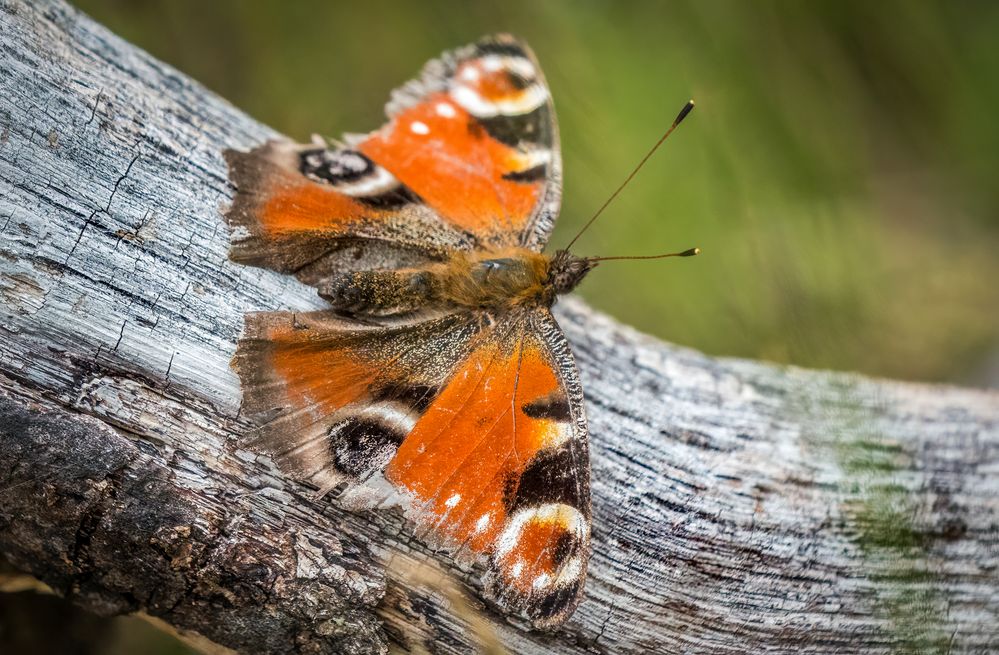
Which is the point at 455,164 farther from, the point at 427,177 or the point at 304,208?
the point at 304,208

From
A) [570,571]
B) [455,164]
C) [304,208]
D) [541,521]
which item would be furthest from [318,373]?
[455,164]

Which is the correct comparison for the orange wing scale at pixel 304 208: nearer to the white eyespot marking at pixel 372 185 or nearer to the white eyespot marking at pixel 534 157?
the white eyespot marking at pixel 372 185

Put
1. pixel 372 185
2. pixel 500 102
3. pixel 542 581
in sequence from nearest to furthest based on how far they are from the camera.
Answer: pixel 542 581
pixel 372 185
pixel 500 102

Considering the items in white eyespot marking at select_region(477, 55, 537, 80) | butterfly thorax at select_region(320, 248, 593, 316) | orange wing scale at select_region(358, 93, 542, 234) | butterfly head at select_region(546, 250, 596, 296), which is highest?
white eyespot marking at select_region(477, 55, 537, 80)

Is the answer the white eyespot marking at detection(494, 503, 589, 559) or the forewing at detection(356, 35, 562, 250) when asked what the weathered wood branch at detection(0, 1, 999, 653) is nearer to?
the white eyespot marking at detection(494, 503, 589, 559)

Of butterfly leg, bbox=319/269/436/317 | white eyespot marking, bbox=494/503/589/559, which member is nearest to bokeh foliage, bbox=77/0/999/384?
butterfly leg, bbox=319/269/436/317

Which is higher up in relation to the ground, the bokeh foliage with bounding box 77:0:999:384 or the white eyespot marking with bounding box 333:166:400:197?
the bokeh foliage with bounding box 77:0:999:384
